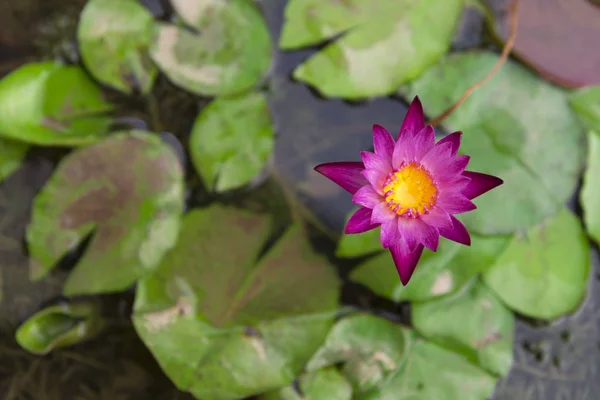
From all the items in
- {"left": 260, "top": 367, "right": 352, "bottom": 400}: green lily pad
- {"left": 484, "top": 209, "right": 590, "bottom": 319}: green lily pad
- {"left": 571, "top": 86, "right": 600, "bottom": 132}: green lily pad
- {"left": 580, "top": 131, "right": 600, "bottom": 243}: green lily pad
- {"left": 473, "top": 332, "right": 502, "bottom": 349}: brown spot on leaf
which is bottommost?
{"left": 260, "top": 367, "right": 352, "bottom": 400}: green lily pad

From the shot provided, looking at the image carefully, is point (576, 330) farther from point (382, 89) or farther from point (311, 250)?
point (382, 89)

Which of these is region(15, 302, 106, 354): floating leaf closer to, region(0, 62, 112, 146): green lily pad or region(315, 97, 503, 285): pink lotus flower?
region(0, 62, 112, 146): green lily pad

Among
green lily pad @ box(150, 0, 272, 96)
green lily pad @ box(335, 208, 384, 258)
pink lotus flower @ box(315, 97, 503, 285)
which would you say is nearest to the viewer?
pink lotus flower @ box(315, 97, 503, 285)

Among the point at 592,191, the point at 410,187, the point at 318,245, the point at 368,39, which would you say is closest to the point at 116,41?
the point at 368,39

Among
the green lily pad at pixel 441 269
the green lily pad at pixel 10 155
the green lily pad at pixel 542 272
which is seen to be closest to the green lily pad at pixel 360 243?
the green lily pad at pixel 441 269

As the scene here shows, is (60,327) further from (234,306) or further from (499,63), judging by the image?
(499,63)

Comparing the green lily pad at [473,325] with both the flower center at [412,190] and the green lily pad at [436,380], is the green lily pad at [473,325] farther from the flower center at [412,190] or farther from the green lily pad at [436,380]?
the flower center at [412,190]

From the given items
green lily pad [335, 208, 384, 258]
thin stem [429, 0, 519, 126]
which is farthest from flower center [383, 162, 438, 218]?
thin stem [429, 0, 519, 126]
